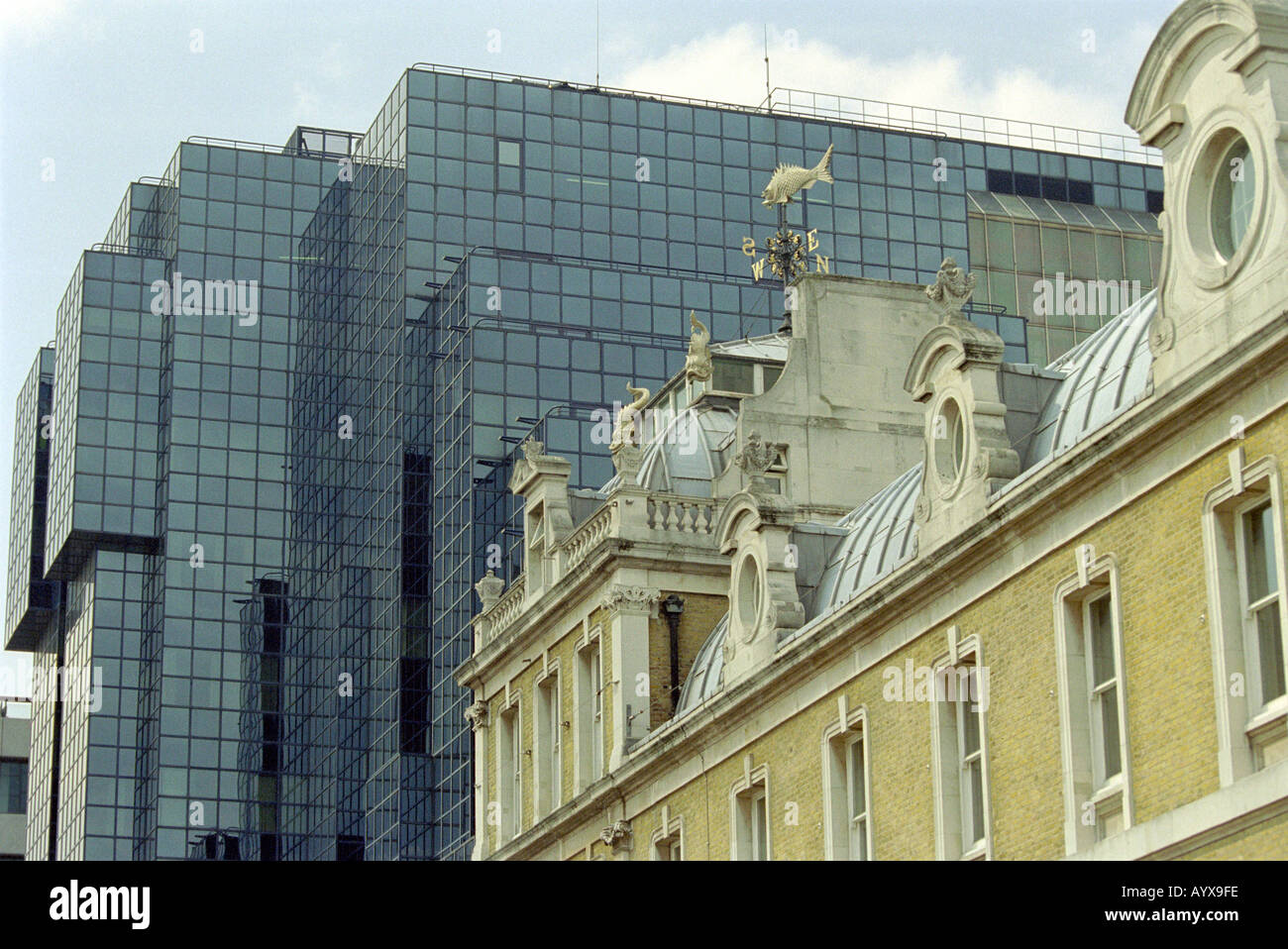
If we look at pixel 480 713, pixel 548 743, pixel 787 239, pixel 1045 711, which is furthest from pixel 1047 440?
pixel 787 239

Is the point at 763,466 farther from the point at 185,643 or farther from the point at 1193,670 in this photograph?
the point at 185,643

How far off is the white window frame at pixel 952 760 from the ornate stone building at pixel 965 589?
0.17 ft

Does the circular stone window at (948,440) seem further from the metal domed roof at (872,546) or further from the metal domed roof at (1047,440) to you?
the metal domed roof at (872,546)

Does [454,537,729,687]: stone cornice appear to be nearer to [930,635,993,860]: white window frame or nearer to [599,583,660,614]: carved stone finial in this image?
[599,583,660,614]: carved stone finial

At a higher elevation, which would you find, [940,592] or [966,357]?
[966,357]

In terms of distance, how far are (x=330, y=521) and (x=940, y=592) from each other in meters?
95.5

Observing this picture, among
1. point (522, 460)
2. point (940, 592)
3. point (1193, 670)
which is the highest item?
point (522, 460)

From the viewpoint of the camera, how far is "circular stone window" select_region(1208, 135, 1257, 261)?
30.6m

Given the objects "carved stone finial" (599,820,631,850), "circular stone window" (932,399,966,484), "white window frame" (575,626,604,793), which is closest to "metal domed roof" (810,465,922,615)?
"circular stone window" (932,399,966,484)

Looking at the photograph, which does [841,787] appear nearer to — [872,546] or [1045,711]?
[872,546]

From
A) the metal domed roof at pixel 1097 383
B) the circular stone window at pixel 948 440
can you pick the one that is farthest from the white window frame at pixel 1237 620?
the circular stone window at pixel 948 440

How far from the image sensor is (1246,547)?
29656 millimetres

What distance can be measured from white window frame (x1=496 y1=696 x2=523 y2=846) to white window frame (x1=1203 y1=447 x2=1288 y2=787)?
27706mm
